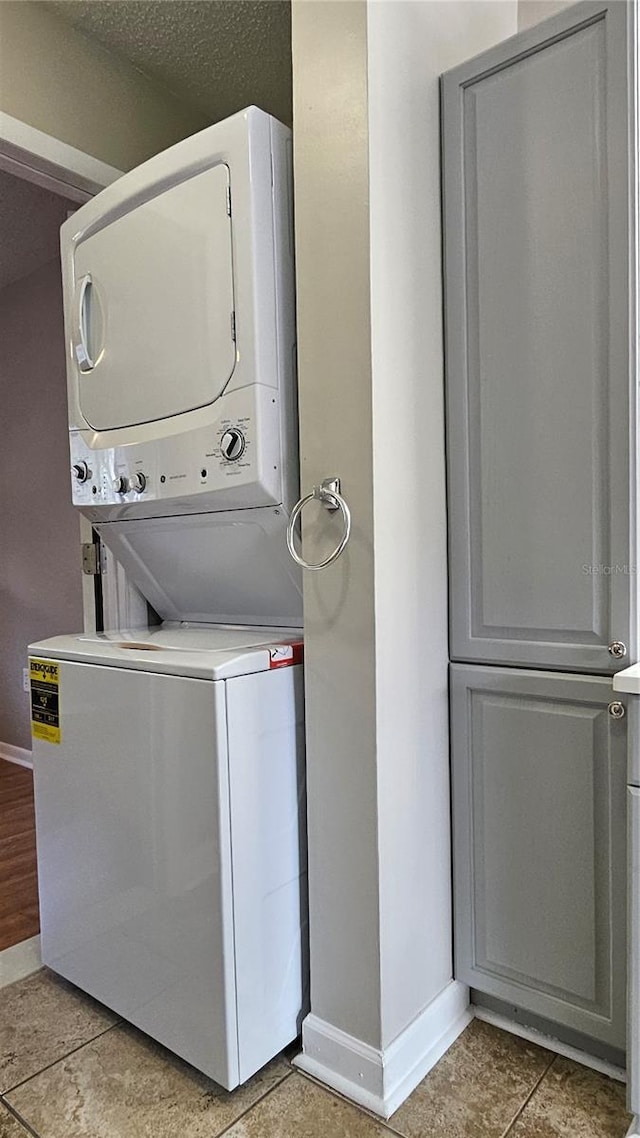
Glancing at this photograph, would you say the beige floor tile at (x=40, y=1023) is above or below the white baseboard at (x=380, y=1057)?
below

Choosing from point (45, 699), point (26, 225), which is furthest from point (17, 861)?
point (26, 225)

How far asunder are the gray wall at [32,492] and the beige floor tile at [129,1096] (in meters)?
2.08

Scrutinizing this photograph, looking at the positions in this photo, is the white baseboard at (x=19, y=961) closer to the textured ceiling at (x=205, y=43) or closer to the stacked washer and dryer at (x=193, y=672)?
the stacked washer and dryer at (x=193, y=672)

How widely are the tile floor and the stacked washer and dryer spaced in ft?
0.20

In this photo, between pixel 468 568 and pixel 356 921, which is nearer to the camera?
pixel 356 921

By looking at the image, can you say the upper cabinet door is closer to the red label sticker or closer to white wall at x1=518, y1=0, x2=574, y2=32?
the red label sticker

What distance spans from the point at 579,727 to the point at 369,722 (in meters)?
0.39

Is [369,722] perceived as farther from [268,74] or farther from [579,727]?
[268,74]

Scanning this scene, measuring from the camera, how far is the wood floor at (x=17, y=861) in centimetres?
199

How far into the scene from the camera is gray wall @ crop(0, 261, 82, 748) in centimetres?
335

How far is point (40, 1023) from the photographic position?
5.10ft

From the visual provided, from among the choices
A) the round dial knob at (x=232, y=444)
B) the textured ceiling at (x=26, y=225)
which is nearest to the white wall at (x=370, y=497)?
the round dial knob at (x=232, y=444)

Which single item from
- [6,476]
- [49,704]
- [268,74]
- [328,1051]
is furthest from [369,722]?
[6,476]

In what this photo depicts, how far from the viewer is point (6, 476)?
3693mm
